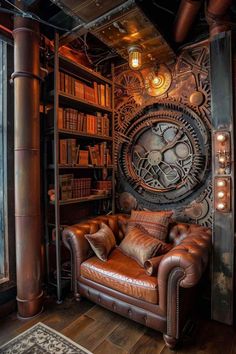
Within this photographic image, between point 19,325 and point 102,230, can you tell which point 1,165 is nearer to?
point 102,230

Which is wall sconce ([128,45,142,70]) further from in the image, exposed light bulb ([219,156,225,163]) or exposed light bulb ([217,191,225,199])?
exposed light bulb ([217,191,225,199])

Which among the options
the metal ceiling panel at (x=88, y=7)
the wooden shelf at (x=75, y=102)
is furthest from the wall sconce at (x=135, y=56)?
the wooden shelf at (x=75, y=102)

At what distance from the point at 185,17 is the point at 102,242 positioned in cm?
227

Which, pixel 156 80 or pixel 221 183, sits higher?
pixel 156 80

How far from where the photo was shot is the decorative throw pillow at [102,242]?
212 centimetres

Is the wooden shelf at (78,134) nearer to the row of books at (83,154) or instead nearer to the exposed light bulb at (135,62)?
the row of books at (83,154)

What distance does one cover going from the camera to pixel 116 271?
1.93 m

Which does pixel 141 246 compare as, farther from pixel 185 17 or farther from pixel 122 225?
pixel 185 17

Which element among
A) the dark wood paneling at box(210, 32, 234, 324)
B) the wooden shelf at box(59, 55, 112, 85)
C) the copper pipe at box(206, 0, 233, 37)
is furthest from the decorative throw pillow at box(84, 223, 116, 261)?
the copper pipe at box(206, 0, 233, 37)

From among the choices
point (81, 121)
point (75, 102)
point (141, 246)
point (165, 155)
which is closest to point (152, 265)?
point (141, 246)

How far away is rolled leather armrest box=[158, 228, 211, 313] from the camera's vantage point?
5.10 feet

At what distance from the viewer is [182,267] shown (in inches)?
62.1

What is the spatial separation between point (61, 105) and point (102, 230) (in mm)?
1536

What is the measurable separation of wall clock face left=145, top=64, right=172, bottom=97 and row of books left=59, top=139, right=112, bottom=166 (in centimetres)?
89
